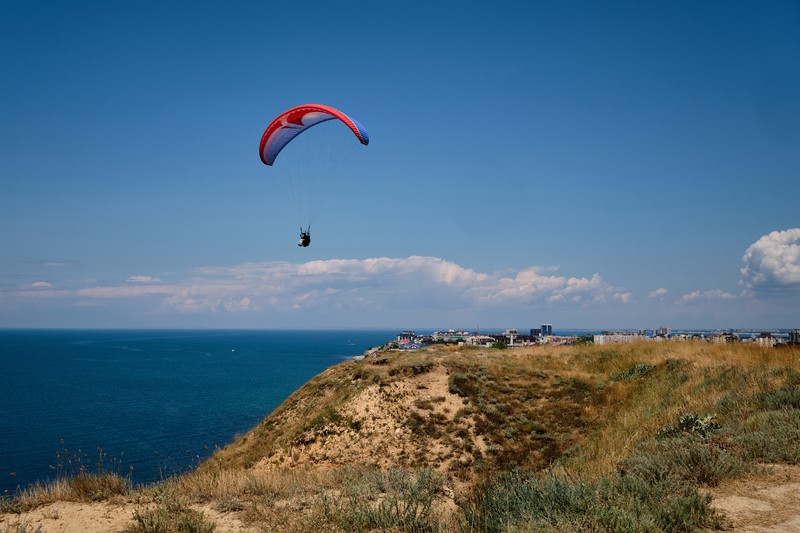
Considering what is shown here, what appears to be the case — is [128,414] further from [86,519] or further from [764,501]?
[764,501]

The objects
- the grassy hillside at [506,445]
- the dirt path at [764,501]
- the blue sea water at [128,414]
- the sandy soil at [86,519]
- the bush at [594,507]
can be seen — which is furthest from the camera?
the blue sea water at [128,414]

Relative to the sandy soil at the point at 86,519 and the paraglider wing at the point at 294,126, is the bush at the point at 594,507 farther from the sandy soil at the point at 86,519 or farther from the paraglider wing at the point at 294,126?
the paraglider wing at the point at 294,126

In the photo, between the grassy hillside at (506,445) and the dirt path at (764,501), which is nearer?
the dirt path at (764,501)

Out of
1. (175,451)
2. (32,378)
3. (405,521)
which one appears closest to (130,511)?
(405,521)

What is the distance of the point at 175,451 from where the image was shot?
4866cm

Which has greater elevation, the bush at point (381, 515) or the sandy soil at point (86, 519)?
the bush at point (381, 515)

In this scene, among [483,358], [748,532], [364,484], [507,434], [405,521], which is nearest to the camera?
[748,532]

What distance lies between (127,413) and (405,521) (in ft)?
264

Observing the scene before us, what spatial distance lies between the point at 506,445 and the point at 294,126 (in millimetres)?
20414

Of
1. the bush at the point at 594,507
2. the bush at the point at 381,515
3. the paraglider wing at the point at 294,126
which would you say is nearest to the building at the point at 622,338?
the paraglider wing at the point at 294,126

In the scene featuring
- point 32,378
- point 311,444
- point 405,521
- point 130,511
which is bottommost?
point 32,378

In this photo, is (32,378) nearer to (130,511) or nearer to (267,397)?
(267,397)

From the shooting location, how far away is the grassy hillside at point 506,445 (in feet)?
22.4

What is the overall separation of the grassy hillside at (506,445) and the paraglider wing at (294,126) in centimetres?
1337
